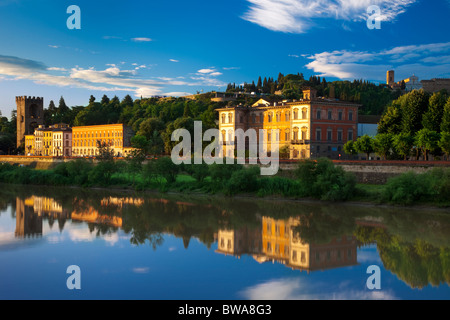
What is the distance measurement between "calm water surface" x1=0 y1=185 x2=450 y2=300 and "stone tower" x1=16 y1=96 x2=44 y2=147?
63071mm

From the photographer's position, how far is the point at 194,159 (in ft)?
118

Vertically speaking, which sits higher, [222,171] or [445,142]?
[445,142]

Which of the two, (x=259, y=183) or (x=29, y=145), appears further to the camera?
(x=29, y=145)

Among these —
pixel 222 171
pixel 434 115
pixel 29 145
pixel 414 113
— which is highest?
pixel 414 113

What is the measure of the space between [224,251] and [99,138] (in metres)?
56.1

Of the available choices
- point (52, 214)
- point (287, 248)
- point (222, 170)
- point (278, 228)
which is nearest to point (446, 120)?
point (222, 170)

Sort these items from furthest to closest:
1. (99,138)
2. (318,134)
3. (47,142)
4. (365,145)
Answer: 1. (47,142)
2. (99,138)
3. (318,134)
4. (365,145)

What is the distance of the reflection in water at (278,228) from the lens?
15.2 meters

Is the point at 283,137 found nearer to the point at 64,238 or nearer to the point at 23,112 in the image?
the point at 64,238

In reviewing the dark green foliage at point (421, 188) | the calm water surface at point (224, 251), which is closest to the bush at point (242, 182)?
the calm water surface at point (224, 251)

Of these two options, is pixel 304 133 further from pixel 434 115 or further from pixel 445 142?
pixel 445 142

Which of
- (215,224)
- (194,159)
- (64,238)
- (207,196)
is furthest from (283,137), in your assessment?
(64,238)

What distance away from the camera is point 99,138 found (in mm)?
69062
